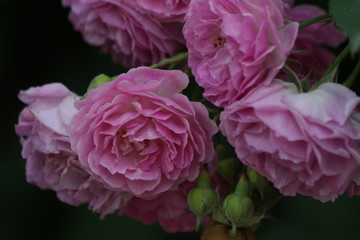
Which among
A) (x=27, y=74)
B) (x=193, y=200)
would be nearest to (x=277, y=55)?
(x=193, y=200)

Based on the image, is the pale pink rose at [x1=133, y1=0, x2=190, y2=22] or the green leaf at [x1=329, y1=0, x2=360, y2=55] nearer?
the green leaf at [x1=329, y1=0, x2=360, y2=55]

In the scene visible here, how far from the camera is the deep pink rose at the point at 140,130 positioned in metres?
1.09

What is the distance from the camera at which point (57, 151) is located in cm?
120

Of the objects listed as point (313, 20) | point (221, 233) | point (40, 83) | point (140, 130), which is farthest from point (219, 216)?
point (40, 83)

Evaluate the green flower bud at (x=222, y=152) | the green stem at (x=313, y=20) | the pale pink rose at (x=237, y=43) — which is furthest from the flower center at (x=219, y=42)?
the green flower bud at (x=222, y=152)

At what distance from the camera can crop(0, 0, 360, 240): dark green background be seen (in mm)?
2125

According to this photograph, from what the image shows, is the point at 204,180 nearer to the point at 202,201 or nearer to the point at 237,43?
the point at 202,201

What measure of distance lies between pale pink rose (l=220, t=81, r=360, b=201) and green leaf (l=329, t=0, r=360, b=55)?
0.22 feet

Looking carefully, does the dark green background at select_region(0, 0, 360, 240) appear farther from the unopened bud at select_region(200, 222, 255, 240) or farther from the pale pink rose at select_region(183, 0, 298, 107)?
the pale pink rose at select_region(183, 0, 298, 107)

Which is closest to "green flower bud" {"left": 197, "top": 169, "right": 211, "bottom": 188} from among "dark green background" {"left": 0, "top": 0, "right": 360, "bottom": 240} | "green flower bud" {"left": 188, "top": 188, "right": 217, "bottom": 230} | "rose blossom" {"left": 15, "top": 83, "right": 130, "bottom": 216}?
"green flower bud" {"left": 188, "top": 188, "right": 217, "bottom": 230}

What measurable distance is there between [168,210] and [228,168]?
0.18 m

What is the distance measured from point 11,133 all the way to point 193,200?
1.27 m

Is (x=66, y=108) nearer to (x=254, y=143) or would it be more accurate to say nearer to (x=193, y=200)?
(x=193, y=200)

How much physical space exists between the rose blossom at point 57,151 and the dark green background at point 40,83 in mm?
760
